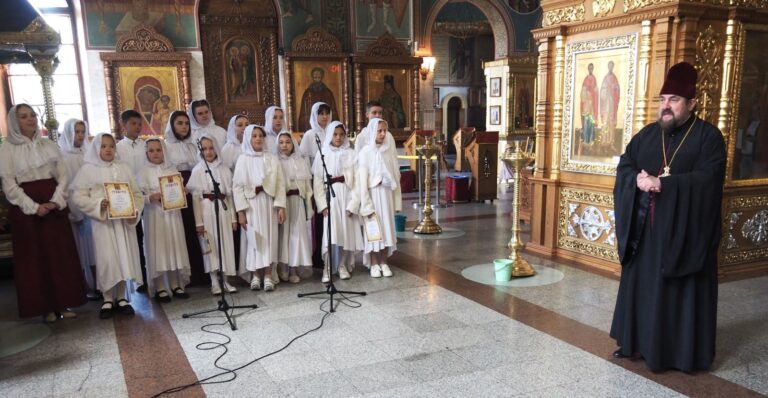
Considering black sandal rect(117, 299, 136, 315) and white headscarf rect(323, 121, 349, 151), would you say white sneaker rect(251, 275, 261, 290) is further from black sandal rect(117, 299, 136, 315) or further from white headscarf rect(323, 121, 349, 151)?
white headscarf rect(323, 121, 349, 151)

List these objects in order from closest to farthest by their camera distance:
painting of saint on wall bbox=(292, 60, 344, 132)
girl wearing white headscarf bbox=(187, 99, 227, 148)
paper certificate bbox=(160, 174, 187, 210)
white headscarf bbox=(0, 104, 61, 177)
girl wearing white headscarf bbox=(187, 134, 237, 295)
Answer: white headscarf bbox=(0, 104, 61, 177) < paper certificate bbox=(160, 174, 187, 210) < girl wearing white headscarf bbox=(187, 134, 237, 295) < girl wearing white headscarf bbox=(187, 99, 227, 148) < painting of saint on wall bbox=(292, 60, 344, 132)

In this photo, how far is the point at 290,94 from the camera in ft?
41.0

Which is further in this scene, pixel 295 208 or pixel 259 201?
pixel 295 208

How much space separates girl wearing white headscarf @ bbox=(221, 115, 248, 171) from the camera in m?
5.80

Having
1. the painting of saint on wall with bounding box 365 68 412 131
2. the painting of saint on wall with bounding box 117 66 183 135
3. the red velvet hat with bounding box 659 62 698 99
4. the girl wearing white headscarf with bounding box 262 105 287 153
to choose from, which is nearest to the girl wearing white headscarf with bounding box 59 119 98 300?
the girl wearing white headscarf with bounding box 262 105 287 153

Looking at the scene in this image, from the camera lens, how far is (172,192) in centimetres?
508

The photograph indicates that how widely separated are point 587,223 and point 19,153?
572 centimetres

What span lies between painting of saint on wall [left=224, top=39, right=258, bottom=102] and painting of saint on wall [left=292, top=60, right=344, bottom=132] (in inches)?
38.6

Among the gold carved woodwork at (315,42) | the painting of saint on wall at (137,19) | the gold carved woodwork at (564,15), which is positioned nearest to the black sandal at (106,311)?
the gold carved woodwork at (564,15)

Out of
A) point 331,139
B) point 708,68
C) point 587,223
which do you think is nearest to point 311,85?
point 331,139

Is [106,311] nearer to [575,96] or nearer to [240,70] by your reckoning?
[575,96]

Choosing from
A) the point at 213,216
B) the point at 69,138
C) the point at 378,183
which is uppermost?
the point at 69,138

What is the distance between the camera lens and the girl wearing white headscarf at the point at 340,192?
5.72m

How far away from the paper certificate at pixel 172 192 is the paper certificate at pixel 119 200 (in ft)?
0.94
